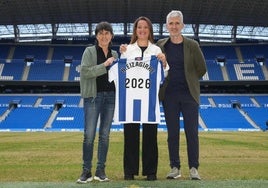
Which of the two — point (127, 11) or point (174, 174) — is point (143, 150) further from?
point (127, 11)

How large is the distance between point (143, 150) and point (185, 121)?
2.79ft

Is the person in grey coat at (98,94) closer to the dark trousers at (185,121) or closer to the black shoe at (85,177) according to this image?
the black shoe at (85,177)

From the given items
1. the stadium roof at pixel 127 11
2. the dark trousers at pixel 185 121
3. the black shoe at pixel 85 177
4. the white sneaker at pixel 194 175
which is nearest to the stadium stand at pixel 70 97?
the stadium roof at pixel 127 11

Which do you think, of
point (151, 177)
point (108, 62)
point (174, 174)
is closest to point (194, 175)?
point (174, 174)

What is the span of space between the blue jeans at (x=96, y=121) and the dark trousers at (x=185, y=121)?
3.11 feet

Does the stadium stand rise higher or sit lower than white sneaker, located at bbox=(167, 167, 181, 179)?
higher

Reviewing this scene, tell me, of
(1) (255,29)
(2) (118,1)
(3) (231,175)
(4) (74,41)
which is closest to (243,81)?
(1) (255,29)

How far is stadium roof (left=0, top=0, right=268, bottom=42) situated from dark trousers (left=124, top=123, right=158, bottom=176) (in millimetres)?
37638

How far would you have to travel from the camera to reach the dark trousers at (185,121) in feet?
A: 22.6

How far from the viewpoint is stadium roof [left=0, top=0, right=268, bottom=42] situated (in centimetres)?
4325

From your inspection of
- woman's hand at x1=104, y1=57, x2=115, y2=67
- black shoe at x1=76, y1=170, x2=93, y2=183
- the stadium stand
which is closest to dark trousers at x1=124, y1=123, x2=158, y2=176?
black shoe at x1=76, y1=170, x2=93, y2=183

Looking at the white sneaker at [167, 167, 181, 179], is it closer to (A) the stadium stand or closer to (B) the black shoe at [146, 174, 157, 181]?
(B) the black shoe at [146, 174, 157, 181]

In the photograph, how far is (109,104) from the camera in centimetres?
659

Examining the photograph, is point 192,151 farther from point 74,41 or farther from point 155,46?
point 74,41
